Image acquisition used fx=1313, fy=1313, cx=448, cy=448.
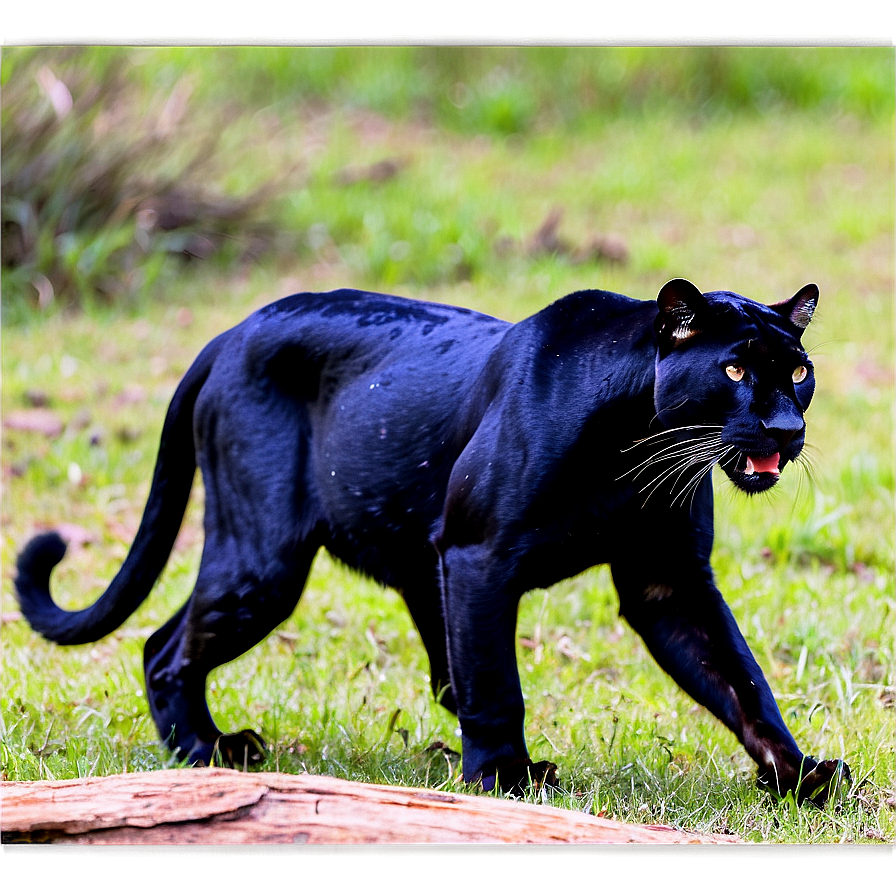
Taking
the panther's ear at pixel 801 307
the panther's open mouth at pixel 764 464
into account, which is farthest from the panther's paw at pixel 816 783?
the panther's ear at pixel 801 307

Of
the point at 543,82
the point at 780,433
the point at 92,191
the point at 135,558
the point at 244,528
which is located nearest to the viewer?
the point at 780,433

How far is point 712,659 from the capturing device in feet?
Answer: 9.46

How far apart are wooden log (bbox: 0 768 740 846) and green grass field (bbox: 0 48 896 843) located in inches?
15.0

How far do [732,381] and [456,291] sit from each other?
348 centimetres

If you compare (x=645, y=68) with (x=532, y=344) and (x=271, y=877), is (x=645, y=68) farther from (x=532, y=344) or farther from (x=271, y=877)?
(x=271, y=877)

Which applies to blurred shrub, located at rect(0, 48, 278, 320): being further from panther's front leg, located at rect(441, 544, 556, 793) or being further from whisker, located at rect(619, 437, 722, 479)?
whisker, located at rect(619, 437, 722, 479)

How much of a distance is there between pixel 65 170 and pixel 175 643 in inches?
138

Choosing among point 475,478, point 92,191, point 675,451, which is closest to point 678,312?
point 675,451

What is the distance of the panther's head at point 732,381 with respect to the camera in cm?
247

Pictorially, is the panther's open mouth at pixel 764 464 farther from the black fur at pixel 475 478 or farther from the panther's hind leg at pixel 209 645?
the panther's hind leg at pixel 209 645

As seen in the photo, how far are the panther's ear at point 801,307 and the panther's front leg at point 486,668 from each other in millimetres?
761

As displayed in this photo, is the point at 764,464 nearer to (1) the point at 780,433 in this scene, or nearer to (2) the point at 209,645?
(1) the point at 780,433

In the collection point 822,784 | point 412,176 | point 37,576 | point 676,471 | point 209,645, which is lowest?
point 822,784

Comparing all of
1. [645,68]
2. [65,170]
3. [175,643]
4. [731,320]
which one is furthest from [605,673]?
[65,170]
